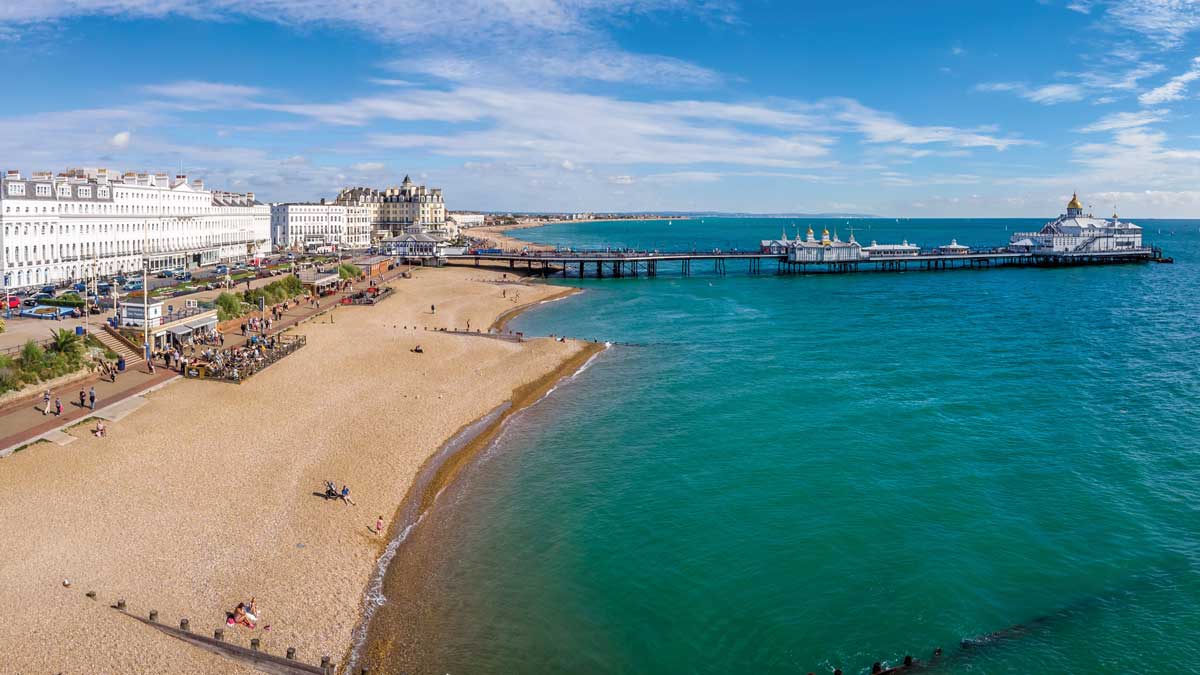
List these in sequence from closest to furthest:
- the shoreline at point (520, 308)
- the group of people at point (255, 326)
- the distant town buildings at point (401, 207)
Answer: the group of people at point (255, 326) < the shoreline at point (520, 308) < the distant town buildings at point (401, 207)

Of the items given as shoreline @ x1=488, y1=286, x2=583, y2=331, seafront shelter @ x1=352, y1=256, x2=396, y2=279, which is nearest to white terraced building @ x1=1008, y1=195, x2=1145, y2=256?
shoreline @ x1=488, y1=286, x2=583, y2=331

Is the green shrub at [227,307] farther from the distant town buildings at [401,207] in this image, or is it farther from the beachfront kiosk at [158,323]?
the distant town buildings at [401,207]

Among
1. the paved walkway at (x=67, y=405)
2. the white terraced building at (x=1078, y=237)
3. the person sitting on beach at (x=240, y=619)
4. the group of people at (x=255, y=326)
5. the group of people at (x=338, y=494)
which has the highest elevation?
the white terraced building at (x=1078, y=237)

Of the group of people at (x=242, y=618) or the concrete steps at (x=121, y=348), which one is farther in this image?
the concrete steps at (x=121, y=348)

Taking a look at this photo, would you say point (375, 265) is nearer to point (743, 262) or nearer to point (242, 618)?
point (743, 262)

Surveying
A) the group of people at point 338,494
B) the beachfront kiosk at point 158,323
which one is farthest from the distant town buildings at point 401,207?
the group of people at point 338,494

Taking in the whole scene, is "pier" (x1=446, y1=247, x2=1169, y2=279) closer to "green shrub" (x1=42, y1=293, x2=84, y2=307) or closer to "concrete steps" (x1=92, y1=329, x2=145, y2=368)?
"green shrub" (x1=42, y1=293, x2=84, y2=307)
